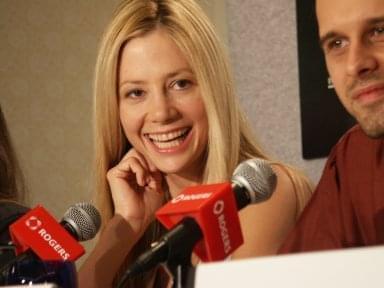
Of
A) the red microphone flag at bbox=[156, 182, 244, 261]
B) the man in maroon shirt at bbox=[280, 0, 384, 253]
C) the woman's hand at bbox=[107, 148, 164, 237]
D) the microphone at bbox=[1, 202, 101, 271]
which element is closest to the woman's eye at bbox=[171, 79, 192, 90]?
the woman's hand at bbox=[107, 148, 164, 237]

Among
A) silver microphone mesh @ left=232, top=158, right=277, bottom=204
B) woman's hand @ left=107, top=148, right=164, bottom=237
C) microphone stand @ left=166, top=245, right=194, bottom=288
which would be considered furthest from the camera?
woman's hand @ left=107, top=148, right=164, bottom=237

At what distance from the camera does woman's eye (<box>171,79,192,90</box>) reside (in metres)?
1.25

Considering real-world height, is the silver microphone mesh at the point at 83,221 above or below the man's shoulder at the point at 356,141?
below

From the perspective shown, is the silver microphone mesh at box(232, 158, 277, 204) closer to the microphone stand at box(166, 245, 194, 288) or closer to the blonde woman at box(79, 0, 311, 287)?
the microphone stand at box(166, 245, 194, 288)

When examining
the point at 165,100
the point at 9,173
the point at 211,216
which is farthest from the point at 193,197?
the point at 9,173

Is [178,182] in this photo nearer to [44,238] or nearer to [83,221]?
[83,221]

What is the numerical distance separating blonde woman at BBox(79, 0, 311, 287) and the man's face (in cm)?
22

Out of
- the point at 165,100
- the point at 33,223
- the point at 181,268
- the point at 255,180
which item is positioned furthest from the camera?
the point at 165,100

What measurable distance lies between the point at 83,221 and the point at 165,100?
38 centimetres

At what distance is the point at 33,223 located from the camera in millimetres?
859

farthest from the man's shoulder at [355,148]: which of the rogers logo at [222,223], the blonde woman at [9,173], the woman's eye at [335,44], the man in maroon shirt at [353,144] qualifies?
the blonde woman at [9,173]

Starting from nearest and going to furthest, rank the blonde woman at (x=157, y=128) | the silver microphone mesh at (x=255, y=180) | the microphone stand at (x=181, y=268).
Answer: the microphone stand at (x=181, y=268) < the silver microphone mesh at (x=255, y=180) < the blonde woman at (x=157, y=128)

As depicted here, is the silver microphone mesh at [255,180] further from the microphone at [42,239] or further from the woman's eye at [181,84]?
the woman's eye at [181,84]

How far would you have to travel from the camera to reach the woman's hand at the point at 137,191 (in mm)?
1309
